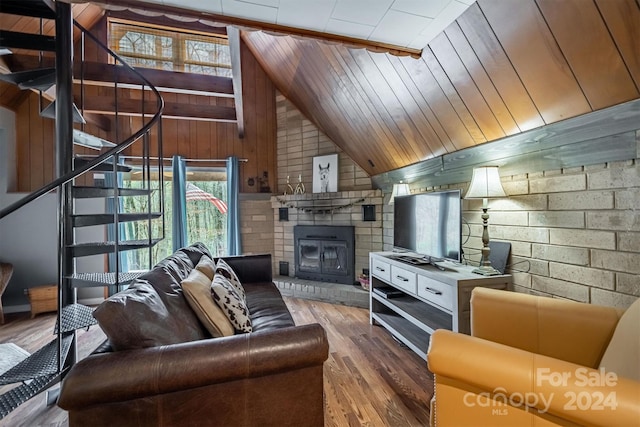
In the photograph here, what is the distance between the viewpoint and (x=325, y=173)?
4.20 metres

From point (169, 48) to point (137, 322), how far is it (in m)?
3.99

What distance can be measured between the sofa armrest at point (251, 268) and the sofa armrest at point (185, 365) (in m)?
1.85

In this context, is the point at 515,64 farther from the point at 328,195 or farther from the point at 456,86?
the point at 328,195

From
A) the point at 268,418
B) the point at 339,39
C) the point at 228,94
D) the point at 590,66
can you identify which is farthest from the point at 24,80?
the point at 590,66

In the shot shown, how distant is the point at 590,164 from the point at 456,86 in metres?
0.94

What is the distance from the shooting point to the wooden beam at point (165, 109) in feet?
10.7

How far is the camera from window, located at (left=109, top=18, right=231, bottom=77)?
373cm

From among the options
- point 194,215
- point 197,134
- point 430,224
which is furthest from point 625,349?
point 197,134

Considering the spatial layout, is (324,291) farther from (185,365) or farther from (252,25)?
(252,25)

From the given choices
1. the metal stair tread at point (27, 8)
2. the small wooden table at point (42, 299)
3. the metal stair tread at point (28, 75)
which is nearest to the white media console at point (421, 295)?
the metal stair tread at point (28, 75)

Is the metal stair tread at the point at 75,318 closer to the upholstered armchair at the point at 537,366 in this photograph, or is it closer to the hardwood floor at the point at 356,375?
the hardwood floor at the point at 356,375

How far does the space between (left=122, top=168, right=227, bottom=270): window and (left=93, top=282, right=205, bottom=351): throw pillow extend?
3.20 metres

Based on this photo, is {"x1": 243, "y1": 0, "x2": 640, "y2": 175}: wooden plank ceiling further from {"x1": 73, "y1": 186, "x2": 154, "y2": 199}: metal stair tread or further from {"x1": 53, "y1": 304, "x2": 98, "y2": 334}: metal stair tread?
{"x1": 53, "y1": 304, "x2": 98, "y2": 334}: metal stair tread

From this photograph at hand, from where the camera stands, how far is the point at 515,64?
5.30 feet
